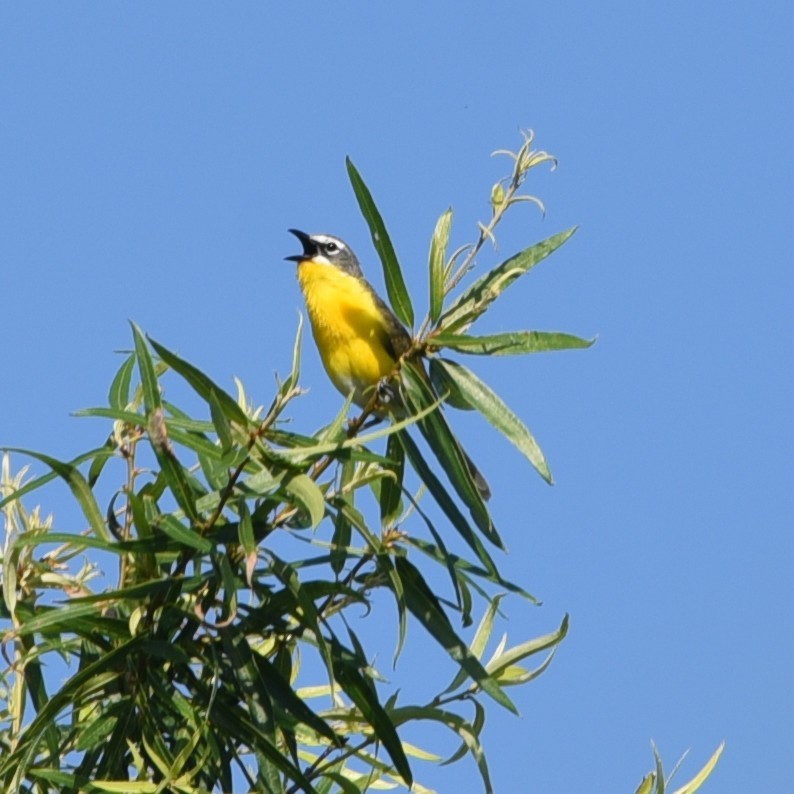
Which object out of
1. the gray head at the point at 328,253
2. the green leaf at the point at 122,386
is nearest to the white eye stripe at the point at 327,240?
the gray head at the point at 328,253

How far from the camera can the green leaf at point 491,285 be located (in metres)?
2.68

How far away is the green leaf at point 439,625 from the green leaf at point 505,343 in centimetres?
45

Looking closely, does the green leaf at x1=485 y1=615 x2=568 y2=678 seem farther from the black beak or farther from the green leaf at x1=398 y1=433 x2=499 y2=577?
the black beak

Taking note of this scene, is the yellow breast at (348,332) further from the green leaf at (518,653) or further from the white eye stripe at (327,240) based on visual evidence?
the green leaf at (518,653)

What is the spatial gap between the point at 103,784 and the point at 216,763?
0.93ft

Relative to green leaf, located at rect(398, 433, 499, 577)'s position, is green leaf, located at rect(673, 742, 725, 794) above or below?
below

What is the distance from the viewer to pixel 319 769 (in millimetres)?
2652

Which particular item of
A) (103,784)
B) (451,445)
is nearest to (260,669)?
(103,784)

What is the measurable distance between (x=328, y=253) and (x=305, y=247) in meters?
0.16

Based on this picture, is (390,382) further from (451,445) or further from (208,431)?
(208,431)

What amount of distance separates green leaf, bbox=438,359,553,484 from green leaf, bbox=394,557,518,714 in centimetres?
36

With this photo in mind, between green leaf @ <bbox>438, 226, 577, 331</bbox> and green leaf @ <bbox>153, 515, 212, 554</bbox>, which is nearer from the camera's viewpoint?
green leaf @ <bbox>153, 515, 212, 554</bbox>

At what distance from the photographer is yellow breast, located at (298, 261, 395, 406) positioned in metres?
5.14

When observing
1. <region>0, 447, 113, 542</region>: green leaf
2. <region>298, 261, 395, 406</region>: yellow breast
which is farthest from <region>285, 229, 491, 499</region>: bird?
<region>0, 447, 113, 542</region>: green leaf
